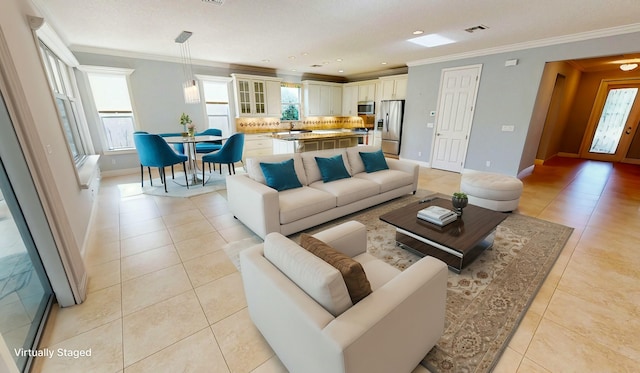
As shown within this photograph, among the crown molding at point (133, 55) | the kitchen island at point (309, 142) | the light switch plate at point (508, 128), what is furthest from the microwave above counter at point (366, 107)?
the crown molding at point (133, 55)

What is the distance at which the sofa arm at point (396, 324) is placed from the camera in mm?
913

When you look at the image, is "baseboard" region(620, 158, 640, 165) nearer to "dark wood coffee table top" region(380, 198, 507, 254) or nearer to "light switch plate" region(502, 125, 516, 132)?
"light switch plate" region(502, 125, 516, 132)

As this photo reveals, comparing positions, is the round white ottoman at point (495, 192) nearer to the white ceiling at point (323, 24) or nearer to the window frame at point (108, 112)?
the white ceiling at point (323, 24)

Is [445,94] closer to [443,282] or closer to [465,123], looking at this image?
[465,123]

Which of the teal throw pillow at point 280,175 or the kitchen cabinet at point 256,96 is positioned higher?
the kitchen cabinet at point 256,96

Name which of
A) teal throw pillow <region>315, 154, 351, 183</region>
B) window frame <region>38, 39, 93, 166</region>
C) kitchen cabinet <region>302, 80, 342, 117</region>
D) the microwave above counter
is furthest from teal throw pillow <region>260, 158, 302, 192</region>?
the microwave above counter

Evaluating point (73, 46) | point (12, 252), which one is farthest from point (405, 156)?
point (73, 46)

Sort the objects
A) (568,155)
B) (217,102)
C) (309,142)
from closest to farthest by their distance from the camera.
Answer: (309,142)
(217,102)
(568,155)

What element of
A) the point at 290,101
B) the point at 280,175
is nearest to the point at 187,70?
the point at 290,101

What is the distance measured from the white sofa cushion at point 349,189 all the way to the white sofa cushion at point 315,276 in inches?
72.2

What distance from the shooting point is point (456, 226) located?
2.29 metres

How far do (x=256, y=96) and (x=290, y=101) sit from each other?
4.38 feet

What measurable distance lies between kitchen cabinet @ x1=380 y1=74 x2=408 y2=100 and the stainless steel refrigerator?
0.89ft

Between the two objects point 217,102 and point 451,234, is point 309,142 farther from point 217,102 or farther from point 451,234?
→ point 451,234
